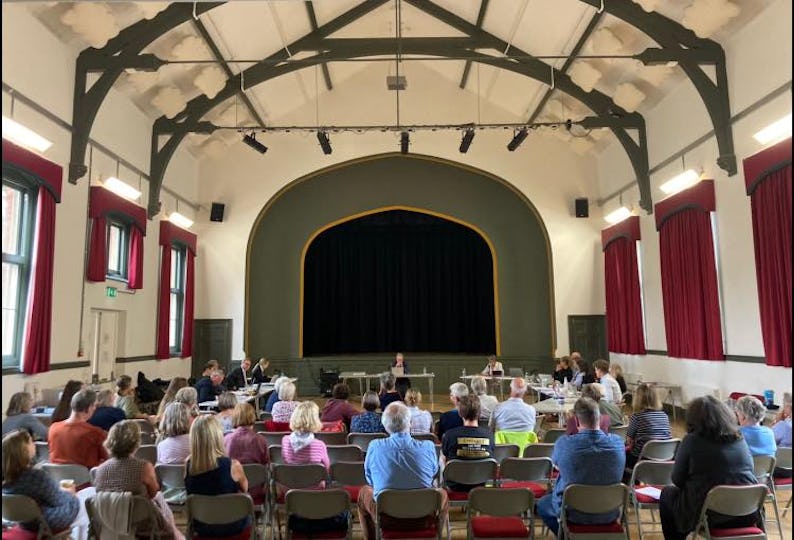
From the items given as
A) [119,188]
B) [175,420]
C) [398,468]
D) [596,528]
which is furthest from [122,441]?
[119,188]

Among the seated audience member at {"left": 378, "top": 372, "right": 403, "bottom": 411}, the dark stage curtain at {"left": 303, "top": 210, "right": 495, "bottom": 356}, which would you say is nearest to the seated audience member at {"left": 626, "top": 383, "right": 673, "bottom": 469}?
the seated audience member at {"left": 378, "top": 372, "right": 403, "bottom": 411}

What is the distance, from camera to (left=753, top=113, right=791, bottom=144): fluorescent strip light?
22.2ft

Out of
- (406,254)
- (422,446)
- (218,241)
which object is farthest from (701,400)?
(406,254)

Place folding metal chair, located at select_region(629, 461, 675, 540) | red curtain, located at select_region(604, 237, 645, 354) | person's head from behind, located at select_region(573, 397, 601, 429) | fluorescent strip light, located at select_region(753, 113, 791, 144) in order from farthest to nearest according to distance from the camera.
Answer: red curtain, located at select_region(604, 237, 645, 354)
fluorescent strip light, located at select_region(753, 113, 791, 144)
folding metal chair, located at select_region(629, 461, 675, 540)
person's head from behind, located at select_region(573, 397, 601, 429)

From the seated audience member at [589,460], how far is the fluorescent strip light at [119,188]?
8.09 meters

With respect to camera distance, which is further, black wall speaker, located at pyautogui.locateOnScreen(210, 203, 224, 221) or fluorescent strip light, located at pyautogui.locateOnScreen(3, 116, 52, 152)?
black wall speaker, located at pyautogui.locateOnScreen(210, 203, 224, 221)

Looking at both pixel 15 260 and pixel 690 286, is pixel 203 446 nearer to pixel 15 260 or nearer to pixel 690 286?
pixel 15 260

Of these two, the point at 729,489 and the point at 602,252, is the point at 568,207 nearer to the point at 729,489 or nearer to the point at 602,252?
the point at 602,252

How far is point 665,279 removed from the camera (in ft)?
33.5

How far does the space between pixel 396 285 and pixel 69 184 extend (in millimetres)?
9615

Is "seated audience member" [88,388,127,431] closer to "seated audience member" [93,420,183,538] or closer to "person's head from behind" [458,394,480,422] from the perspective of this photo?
"seated audience member" [93,420,183,538]

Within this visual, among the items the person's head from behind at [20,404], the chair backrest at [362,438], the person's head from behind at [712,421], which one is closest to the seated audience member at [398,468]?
the chair backrest at [362,438]

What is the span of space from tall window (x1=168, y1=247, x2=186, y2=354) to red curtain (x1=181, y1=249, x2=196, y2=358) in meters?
0.10

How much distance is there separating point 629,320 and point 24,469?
10.9 metres
